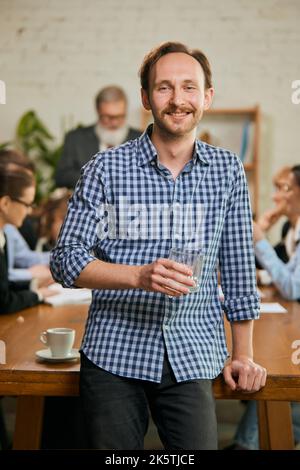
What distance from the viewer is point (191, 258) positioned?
1417 mm

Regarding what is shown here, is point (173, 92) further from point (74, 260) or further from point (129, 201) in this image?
point (74, 260)

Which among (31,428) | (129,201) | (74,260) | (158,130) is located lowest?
(31,428)

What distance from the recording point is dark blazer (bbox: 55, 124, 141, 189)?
4.80 metres

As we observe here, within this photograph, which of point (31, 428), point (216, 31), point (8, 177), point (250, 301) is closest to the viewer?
point (250, 301)

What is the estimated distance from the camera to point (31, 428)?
220 cm

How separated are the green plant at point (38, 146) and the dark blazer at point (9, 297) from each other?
2951mm

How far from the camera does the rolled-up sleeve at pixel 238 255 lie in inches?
61.6

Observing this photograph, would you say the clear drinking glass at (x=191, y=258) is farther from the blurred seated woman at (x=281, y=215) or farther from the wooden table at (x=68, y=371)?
the blurred seated woman at (x=281, y=215)

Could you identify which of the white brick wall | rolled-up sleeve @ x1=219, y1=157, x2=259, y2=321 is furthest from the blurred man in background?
rolled-up sleeve @ x1=219, y1=157, x2=259, y2=321

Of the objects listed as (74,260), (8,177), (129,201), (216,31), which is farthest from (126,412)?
(216,31)

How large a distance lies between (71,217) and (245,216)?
1.15ft

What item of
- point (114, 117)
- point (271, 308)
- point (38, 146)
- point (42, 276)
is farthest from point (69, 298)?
point (38, 146)

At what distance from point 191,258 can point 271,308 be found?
1314mm

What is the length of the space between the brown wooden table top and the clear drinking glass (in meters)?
0.27
